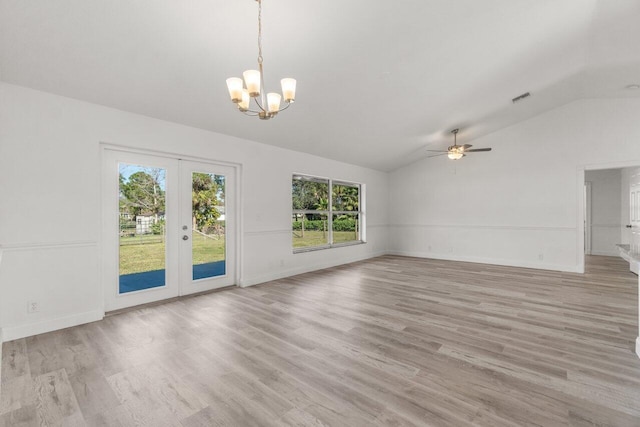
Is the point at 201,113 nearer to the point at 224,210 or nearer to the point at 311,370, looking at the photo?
the point at 224,210

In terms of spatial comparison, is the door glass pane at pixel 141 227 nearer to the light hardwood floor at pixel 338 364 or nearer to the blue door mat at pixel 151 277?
the blue door mat at pixel 151 277

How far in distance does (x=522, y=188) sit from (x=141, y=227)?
298 inches

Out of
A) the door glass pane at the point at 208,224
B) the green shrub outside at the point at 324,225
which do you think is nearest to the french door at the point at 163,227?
the door glass pane at the point at 208,224

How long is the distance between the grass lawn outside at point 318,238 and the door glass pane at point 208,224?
172 cm

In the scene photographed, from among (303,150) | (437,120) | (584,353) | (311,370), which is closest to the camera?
(311,370)

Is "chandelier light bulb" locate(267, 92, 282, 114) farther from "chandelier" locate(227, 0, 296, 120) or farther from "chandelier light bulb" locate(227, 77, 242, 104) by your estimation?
"chandelier light bulb" locate(227, 77, 242, 104)

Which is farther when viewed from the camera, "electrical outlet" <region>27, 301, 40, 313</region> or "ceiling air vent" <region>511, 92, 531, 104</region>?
"ceiling air vent" <region>511, 92, 531, 104</region>

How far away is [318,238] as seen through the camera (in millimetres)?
6727

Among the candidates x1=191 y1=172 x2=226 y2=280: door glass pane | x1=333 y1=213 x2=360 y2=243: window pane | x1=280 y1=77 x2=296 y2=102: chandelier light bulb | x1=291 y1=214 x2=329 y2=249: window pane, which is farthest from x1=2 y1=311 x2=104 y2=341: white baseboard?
x1=333 y1=213 x2=360 y2=243: window pane

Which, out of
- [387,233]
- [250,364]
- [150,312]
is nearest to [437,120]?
[387,233]

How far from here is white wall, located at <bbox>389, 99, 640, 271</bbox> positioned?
570 centimetres

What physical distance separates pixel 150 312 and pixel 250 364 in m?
2.00

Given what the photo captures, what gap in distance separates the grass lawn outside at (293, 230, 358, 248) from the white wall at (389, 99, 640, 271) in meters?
1.95

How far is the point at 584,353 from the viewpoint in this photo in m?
2.55
